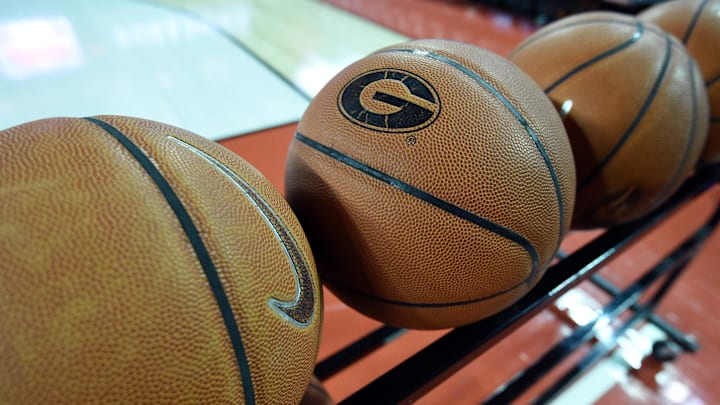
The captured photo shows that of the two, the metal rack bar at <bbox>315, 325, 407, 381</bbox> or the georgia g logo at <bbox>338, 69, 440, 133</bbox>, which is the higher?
the georgia g logo at <bbox>338, 69, 440, 133</bbox>

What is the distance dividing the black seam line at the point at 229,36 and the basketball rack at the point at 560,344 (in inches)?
68.1

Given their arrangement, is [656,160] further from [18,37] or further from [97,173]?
[18,37]

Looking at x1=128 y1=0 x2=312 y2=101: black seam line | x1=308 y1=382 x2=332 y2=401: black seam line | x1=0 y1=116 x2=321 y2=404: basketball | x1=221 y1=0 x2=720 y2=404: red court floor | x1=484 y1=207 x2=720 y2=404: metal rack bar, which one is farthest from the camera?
x1=128 y1=0 x2=312 y2=101: black seam line

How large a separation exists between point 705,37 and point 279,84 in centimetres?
203

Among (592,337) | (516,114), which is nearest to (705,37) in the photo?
(516,114)

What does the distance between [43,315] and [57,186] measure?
11 centimetres

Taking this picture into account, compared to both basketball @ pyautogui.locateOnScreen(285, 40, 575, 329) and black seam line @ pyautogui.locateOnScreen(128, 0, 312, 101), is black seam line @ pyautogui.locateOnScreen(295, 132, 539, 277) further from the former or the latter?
black seam line @ pyautogui.locateOnScreen(128, 0, 312, 101)

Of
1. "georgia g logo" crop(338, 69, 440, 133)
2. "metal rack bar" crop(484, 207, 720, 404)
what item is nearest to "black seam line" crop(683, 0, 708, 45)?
"metal rack bar" crop(484, 207, 720, 404)

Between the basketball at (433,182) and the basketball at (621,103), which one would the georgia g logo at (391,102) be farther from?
the basketball at (621,103)

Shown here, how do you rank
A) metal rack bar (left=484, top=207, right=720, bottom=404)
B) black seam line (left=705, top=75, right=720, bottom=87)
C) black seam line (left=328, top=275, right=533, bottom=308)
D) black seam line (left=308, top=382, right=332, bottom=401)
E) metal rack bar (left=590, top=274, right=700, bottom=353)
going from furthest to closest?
metal rack bar (left=590, top=274, right=700, bottom=353)
metal rack bar (left=484, top=207, right=720, bottom=404)
black seam line (left=705, top=75, right=720, bottom=87)
black seam line (left=308, top=382, right=332, bottom=401)
black seam line (left=328, top=275, right=533, bottom=308)

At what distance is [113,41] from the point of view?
3.26 m

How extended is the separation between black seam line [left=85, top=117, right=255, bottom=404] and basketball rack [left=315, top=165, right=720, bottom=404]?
20 centimetres

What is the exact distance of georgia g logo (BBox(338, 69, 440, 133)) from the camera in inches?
21.3

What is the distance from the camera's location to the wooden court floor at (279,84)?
1.27 m
